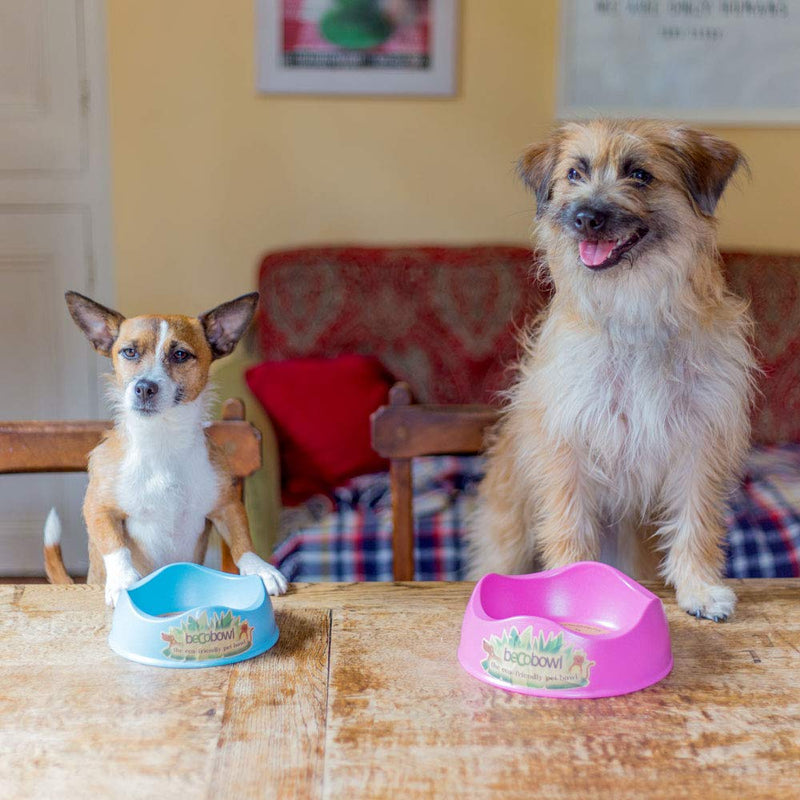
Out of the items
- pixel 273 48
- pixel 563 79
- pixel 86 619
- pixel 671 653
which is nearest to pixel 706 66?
pixel 563 79

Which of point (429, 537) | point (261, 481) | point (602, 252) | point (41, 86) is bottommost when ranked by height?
point (429, 537)

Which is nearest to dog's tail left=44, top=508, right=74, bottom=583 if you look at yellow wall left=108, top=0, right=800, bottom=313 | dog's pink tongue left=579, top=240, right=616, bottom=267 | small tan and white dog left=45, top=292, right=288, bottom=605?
small tan and white dog left=45, top=292, right=288, bottom=605

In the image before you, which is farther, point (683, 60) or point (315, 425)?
point (683, 60)

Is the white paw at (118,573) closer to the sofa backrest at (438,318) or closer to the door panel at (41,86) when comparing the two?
the sofa backrest at (438,318)

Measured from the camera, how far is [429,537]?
90.4 inches

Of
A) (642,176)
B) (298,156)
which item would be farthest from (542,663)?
(298,156)

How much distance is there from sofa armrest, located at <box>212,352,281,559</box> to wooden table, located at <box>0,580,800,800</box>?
3.37 ft

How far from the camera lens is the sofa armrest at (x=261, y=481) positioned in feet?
7.36

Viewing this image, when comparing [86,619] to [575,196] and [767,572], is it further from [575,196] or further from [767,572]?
[767,572]

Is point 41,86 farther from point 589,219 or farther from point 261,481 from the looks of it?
point 589,219

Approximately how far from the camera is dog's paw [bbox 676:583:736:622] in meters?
1.22

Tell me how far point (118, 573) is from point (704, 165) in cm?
102

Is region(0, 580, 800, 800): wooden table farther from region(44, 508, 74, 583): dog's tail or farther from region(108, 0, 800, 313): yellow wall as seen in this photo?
region(108, 0, 800, 313): yellow wall

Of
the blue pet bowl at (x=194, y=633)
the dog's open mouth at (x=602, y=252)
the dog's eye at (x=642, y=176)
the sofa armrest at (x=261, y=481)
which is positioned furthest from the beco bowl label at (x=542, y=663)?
the sofa armrest at (x=261, y=481)
